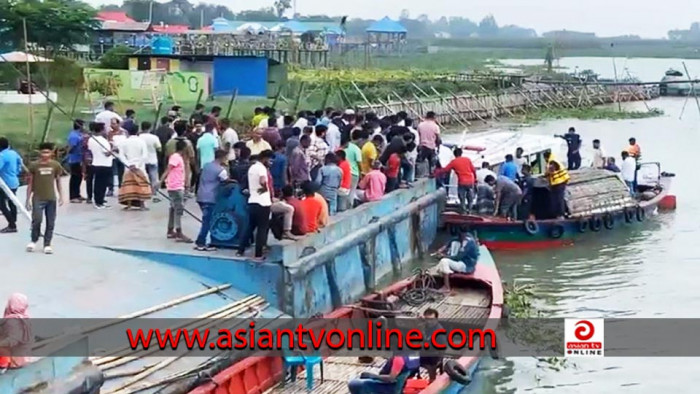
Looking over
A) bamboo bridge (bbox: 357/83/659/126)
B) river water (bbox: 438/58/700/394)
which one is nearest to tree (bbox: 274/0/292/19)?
bamboo bridge (bbox: 357/83/659/126)

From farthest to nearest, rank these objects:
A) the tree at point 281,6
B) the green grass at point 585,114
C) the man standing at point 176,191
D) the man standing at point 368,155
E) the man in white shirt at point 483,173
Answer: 1. the tree at point 281,6
2. the green grass at point 585,114
3. the man in white shirt at point 483,173
4. the man standing at point 368,155
5. the man standing at point 176,191

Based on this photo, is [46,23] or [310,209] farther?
[46,23]

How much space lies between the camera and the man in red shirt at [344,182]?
17316 mm

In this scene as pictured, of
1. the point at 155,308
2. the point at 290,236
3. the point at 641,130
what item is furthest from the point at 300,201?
the point at 641,130

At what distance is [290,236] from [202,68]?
30.4 metres

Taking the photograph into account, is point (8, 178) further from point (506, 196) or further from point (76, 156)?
point (506, 196)

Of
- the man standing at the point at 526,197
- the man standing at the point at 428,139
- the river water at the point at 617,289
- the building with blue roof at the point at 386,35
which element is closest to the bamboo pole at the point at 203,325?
the river water at the point at 617,289

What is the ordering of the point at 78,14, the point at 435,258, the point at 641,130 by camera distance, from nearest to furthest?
the point at 435,258 < the point at 78,14 < the point at 641,130

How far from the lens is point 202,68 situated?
1735 inches

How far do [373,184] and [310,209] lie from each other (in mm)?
4129

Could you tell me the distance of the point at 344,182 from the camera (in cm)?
1756

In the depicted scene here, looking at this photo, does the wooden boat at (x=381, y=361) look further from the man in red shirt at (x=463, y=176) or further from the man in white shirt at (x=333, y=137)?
the man in red shirt at (x=463, y=176)

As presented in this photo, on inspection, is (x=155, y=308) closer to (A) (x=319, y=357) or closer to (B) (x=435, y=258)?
(A) (x=319, y=357)

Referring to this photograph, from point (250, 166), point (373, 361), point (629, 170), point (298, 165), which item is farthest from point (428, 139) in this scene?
point (373, 361)
